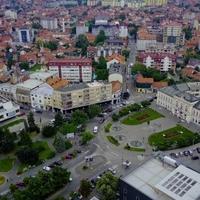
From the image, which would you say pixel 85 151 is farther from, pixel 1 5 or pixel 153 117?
pixel 1 5

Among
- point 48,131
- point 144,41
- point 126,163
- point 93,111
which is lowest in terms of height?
point 126,163

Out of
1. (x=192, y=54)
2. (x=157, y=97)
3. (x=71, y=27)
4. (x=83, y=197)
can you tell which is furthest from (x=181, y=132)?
(x=71, y=27)

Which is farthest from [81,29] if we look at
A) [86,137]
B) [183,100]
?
[86,137]

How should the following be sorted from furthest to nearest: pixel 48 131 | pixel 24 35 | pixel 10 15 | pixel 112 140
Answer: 1. pixel 10 15
2. pixel 24 35
3. pixel 48 131
4. pixel 112 140

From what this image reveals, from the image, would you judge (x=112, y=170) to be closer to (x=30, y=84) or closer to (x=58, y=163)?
(x=58, y=163)

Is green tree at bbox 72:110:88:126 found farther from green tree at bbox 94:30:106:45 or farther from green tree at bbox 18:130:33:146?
green tree at bbox 94:30:106:45

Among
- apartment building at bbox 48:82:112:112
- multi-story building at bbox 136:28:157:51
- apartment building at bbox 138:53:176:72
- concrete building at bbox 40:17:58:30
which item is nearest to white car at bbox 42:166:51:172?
apartment building at bbox 48:82:112:112

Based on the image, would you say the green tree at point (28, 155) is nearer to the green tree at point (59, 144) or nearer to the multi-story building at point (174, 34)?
the green tree at point (59, 144)
